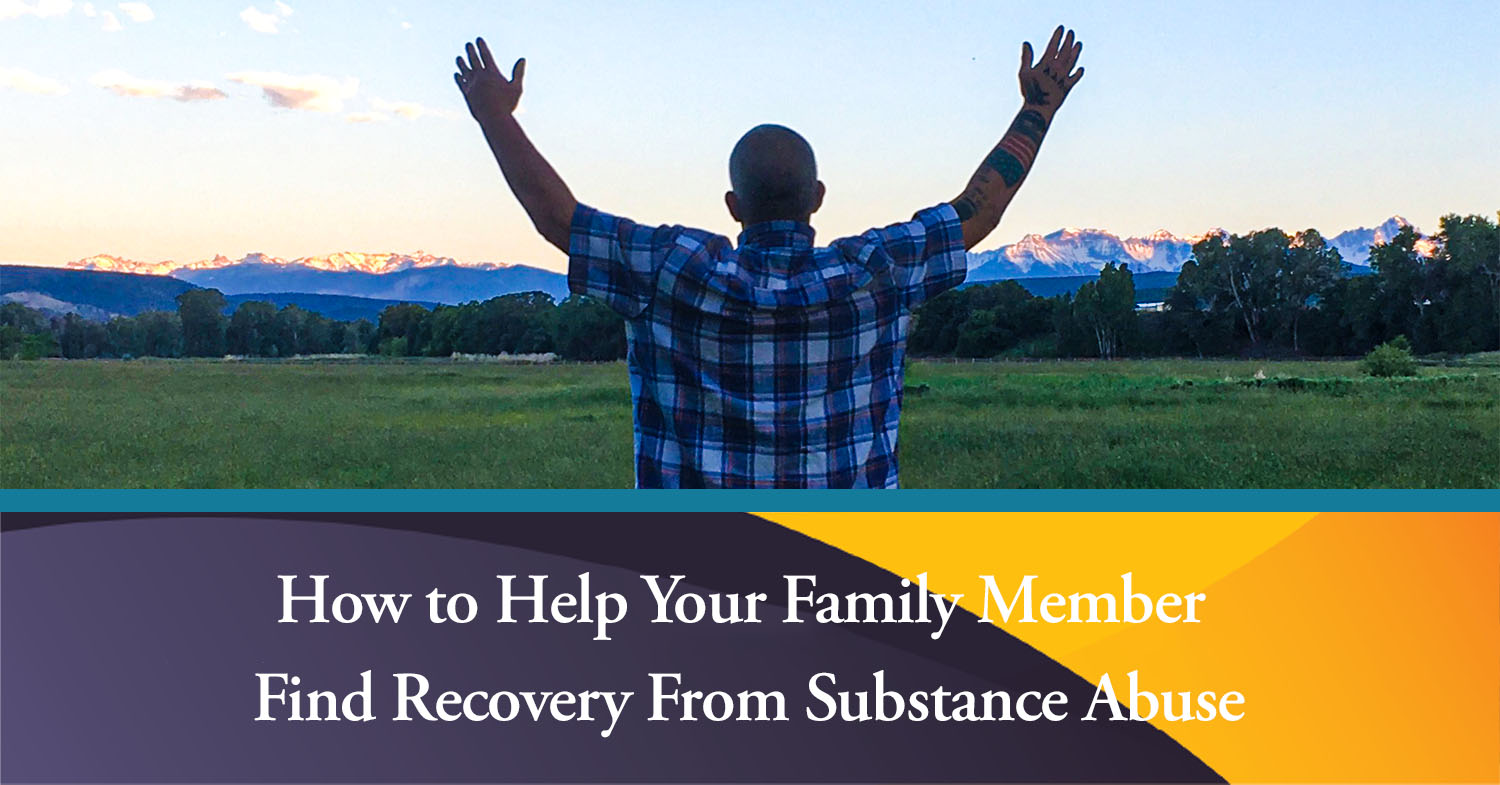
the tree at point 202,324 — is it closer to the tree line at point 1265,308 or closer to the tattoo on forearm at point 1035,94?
the tree line at point 1265,308

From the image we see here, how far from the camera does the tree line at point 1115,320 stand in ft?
153

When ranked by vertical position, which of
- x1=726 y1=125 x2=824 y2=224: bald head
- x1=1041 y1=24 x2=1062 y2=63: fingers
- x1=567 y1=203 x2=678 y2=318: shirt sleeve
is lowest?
x1=567 y1=203 x2=678 y2=318: shirt sleeve

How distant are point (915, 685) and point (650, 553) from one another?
55cm

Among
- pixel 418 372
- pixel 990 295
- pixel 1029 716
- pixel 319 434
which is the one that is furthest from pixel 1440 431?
pixel 990 295

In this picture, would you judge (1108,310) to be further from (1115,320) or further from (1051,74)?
(1051,74)

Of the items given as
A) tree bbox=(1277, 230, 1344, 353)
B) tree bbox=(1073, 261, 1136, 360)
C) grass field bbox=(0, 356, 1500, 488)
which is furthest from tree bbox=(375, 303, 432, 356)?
tree bbox=(1277, 230, 1344, 353)

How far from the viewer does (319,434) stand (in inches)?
721

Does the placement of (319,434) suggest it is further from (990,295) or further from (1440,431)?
(990,295)

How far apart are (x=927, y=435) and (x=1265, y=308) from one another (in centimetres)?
3989

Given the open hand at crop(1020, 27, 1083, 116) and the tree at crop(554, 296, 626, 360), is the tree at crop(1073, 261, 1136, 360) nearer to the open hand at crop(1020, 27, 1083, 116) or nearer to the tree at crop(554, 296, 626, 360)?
the tree at crop(554, 296, 626, 360)

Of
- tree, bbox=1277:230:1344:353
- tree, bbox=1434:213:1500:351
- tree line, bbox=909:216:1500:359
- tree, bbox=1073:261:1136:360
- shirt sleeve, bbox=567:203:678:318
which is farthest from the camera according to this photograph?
tree, bbox=1073:261:1136:360

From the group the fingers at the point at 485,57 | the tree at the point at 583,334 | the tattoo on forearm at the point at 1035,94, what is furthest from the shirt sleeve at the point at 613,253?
the tree at the point at 583,334

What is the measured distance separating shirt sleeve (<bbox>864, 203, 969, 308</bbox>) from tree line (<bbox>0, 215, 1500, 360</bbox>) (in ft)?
139

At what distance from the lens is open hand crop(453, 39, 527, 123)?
1860mm
